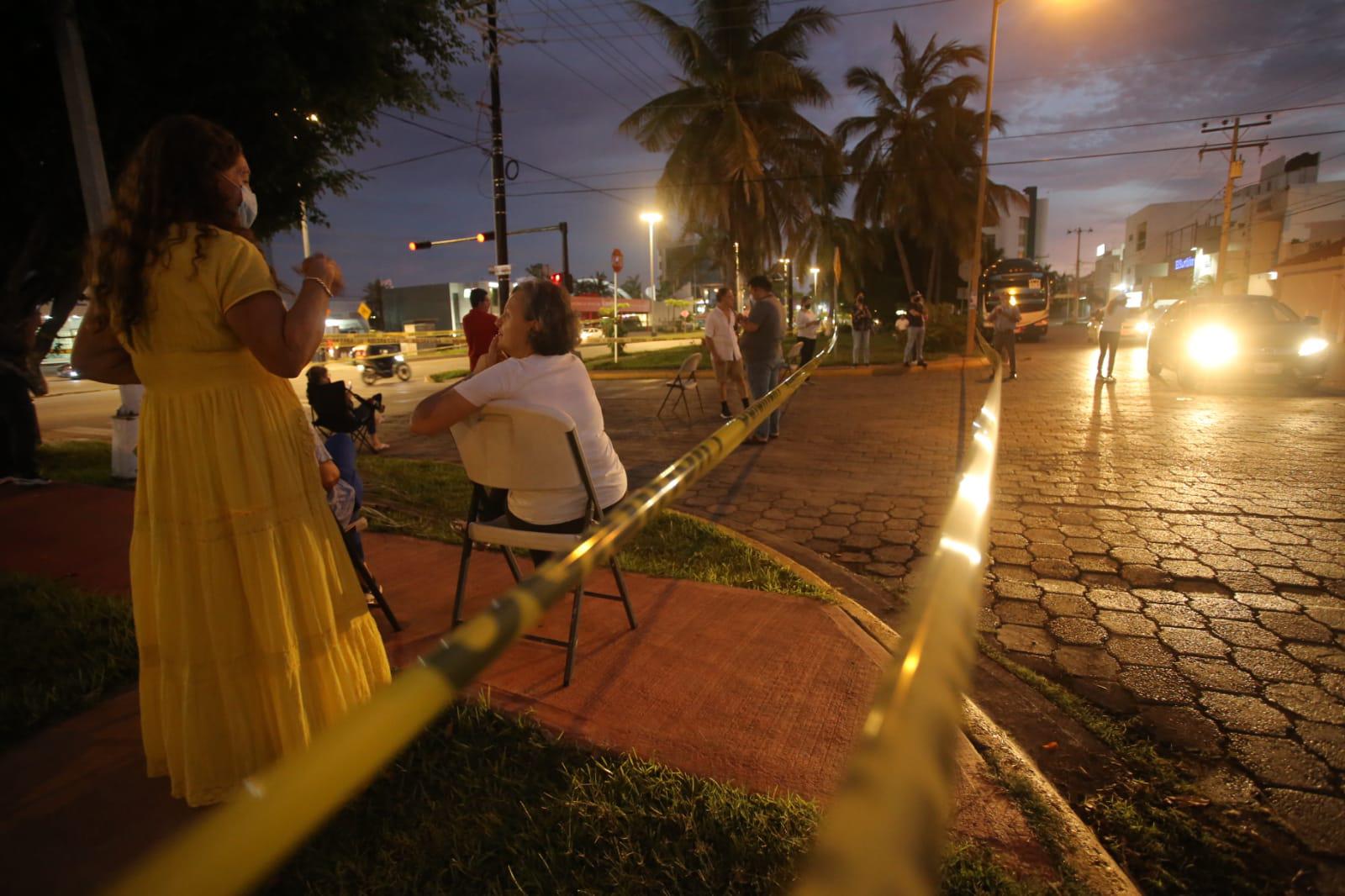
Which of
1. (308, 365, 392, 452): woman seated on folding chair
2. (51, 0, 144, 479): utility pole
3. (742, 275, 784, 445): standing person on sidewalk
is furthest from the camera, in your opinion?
(742, 275, 784, 445): standing person on sidewalk

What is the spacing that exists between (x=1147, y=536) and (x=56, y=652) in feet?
19.6

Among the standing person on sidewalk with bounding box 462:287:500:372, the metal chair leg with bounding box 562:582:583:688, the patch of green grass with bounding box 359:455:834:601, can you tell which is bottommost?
the patch of green grass with bounding box 359:455:834:601

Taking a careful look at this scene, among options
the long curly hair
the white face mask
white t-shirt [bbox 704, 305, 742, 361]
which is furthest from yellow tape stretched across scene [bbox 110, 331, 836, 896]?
white t-shirt [bbox 704, 305, 742, 361]

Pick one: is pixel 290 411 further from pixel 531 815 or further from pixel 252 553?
pixel 531 815

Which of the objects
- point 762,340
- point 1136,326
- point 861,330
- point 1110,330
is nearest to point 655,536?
point 762,340

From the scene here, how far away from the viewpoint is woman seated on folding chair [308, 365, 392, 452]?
614 cm

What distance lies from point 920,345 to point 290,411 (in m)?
16.4

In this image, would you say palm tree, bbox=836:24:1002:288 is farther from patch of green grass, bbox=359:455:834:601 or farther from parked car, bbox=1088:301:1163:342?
patch of green grass, bbox=359:455:834:601

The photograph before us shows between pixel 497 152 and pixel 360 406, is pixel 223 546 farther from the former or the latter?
pixel 497 152

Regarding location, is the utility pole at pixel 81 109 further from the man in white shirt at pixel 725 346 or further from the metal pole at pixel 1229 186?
the metal pole at pixel 1229 186

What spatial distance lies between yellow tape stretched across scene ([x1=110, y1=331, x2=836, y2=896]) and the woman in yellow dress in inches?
46.1

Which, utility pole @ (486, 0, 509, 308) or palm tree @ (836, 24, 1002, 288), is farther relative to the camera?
palm tree @ (836, 24, 1002, 288)

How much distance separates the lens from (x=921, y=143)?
30.6 m

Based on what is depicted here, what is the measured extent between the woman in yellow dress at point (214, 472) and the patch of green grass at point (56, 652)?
2.84 feet
